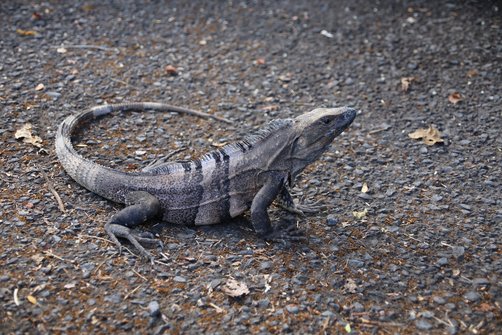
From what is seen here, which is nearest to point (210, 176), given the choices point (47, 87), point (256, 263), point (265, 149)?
point (265, 149)

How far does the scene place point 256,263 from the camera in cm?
405

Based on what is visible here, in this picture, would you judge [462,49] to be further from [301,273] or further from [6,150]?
[6,150]

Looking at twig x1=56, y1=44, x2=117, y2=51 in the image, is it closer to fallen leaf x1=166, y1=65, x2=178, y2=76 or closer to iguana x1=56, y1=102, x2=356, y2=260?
fallen leaf x1=166, y1=65, x2=178, y2=76

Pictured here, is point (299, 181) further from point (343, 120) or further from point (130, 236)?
point (130, 236)

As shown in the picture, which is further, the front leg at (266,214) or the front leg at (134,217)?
the front leg at (266,214)

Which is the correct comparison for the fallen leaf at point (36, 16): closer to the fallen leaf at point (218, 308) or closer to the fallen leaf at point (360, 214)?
the fallen leaf at point (360, 214)

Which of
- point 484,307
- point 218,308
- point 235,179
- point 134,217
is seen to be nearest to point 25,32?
point 134,217

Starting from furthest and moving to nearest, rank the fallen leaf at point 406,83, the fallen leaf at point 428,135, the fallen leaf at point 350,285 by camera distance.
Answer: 1. the fallen leaf at point 406,83
2. the fallen leaf at point 428,135
3. the fallen leaf at point 350,285

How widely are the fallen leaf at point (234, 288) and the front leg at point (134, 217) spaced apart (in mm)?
526

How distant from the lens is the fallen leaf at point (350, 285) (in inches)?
152

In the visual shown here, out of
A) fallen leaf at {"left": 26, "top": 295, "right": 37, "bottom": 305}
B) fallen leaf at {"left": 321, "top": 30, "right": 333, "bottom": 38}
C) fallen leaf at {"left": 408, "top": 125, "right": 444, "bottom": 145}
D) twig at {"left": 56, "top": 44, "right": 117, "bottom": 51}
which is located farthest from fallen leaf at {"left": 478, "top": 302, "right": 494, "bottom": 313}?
twig at {"left": 56, "top": 44, "right": 117, "bottom": 51}

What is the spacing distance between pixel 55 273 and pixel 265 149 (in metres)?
1.58

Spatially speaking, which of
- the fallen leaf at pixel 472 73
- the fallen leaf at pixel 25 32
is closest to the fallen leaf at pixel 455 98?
the fallen leaf at pixel 472 73

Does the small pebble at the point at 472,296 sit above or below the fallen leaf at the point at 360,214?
above
